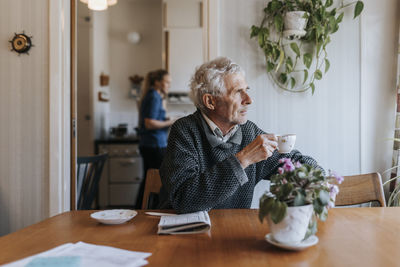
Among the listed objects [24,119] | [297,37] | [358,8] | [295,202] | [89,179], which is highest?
[358,8]

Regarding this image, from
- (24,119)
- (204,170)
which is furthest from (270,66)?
(24,119)

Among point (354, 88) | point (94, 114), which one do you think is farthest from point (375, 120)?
point (94, 114)

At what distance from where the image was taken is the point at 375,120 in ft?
7.80

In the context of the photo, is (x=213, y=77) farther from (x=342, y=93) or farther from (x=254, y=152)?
(x=342, y=93)

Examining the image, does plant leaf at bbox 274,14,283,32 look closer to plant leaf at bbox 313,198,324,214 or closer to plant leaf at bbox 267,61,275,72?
plant leaf at bbox 267,61,275,72

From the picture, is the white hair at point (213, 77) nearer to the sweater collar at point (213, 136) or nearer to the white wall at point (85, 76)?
the sweater collar at point (213, 136)

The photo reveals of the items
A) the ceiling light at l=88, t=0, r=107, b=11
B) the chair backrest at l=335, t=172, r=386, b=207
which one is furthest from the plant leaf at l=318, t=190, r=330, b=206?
the ceiling light at l=88, t=0, r=107, b=11

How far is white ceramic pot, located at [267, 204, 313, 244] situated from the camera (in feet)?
2.75

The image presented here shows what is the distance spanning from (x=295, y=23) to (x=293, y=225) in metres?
1.64

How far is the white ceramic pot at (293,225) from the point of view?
838mm

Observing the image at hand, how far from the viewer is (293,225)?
841 millimetres

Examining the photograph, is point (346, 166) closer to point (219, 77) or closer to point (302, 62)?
point (302, 62)

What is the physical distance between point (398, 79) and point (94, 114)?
3294 mm

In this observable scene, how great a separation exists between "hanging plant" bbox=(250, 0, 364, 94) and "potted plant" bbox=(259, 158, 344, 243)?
1.50 metres
